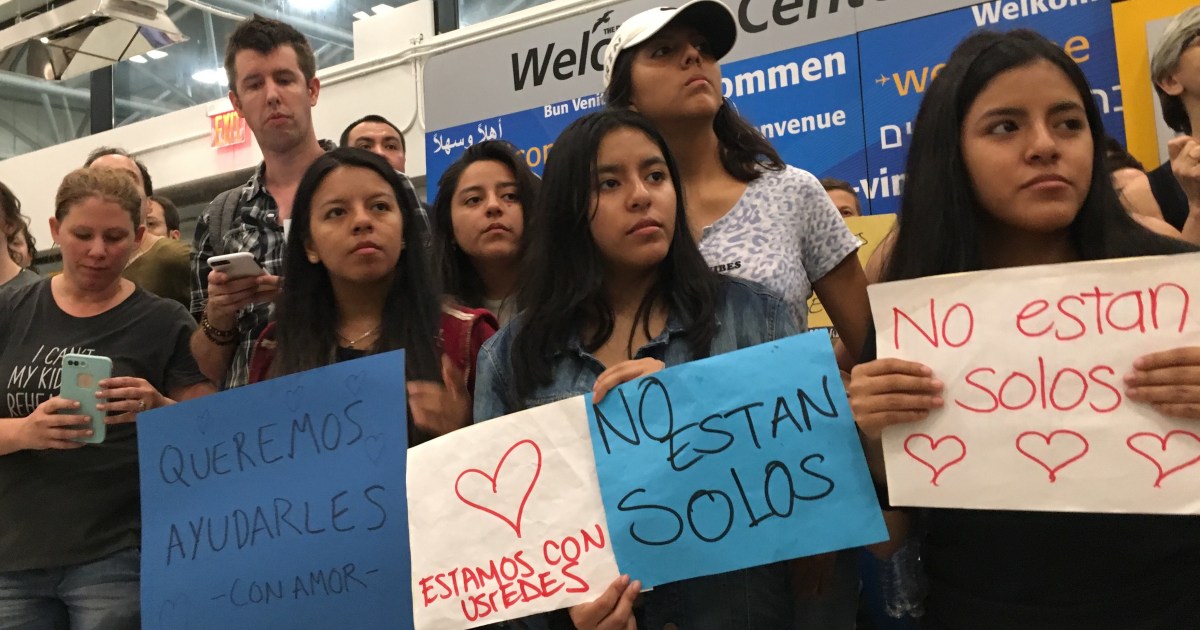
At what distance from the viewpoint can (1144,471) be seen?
946 mm

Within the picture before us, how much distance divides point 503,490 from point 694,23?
0.94 m

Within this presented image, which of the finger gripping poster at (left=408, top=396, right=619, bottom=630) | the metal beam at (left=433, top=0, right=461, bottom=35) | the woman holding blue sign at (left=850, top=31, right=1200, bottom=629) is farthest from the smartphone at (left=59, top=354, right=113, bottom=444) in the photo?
the metal beam at (left=433, top=0, right=461, bottom=35)

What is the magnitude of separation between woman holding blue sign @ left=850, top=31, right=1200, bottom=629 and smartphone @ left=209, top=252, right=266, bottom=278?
113 centimetres

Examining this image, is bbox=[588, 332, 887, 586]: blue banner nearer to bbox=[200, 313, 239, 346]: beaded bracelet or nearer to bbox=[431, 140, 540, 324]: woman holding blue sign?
bbox=[431, 140, 540, 324]: woman holding blue sign

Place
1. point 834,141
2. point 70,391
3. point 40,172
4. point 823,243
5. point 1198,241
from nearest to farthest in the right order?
point 1198,241, point 823,243, point 70,391, point 834,141, point 40,172

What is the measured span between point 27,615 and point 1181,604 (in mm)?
2033

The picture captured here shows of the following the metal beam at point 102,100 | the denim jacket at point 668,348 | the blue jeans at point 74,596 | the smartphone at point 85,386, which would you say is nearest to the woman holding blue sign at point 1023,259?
the denim jacket at point 668,348

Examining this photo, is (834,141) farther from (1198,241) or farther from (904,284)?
(904,284)

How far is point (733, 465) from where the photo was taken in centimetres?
113

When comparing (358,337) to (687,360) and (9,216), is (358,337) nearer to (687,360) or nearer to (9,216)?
(687,360)

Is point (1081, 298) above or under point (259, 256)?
under

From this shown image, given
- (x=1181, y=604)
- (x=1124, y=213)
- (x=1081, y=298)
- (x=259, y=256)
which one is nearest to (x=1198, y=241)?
(x=1124, y=213)

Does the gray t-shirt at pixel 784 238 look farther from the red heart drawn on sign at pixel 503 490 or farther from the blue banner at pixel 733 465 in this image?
the red heart drawn on sign at pixel 503 490

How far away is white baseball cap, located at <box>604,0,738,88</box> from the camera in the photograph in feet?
5.31
